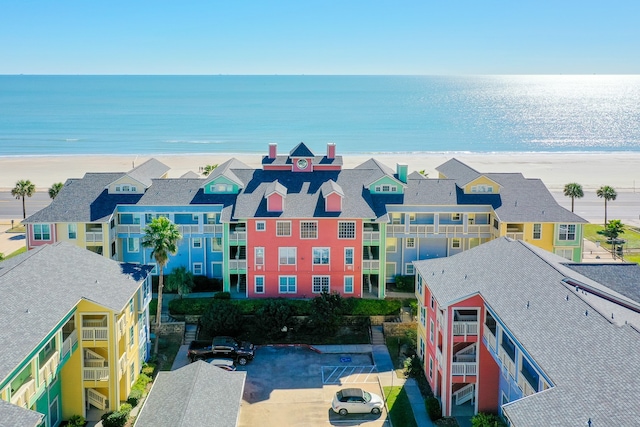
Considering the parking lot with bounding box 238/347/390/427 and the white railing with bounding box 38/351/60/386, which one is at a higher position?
the white railing with bounding box 38/351/60/386

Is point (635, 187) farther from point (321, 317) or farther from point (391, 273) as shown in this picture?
point (321, 317)

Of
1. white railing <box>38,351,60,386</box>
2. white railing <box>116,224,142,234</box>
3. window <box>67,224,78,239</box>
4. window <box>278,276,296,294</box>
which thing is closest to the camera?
white railing <box>38,351,60,386</box>

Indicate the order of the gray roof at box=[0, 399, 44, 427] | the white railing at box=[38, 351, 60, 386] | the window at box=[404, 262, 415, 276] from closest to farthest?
the gray roof at box=[0, 399, 44, 427], the white railing at box=[38, 351, 60, 386], the window at box=[404, 262, 415, 276]

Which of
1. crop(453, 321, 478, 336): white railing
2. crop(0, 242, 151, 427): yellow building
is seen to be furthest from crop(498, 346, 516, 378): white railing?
crop(0, 242, 151, 427): yellow building

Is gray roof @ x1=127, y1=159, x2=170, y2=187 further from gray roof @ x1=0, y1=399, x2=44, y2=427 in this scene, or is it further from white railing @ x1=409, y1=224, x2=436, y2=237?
gray roof @ x1=0, y1=399, x2=44, y2=427

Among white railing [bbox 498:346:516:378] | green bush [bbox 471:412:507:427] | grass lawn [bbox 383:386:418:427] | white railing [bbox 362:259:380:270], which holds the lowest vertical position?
grass lawn [bbox 383:386:418:427]

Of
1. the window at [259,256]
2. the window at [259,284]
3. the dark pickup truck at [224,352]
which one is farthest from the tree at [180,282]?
the dark pickup truck at [224,352]

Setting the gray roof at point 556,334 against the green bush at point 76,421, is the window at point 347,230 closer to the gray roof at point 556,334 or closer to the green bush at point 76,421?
the gray roof at point 556,334
